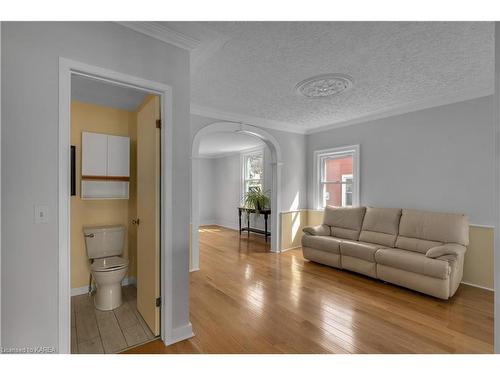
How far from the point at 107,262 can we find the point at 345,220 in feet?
11.7

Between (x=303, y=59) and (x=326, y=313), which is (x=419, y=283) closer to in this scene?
(x=326, y=313)

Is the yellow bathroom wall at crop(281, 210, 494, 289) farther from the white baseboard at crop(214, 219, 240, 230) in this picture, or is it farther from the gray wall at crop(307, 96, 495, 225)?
the white baseboard at crop(214, 219, 240, 230)

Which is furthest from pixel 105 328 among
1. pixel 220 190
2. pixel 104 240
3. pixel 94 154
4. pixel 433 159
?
pixel 220 190

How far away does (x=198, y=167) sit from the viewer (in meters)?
4.42

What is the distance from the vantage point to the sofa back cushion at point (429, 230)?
10.4ft

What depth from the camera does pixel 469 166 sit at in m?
3.31

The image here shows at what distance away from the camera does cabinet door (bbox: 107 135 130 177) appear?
310cm

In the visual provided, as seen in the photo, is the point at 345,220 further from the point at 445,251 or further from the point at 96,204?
the point at 96,204

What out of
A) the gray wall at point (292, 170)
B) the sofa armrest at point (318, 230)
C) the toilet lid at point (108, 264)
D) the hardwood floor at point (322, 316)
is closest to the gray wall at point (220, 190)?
the gray wall at point (292, 170)

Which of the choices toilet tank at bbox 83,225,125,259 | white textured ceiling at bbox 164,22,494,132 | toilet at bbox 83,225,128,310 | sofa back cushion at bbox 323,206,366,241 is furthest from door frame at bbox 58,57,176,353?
sofa back cushion at bbox 323,206,366,241

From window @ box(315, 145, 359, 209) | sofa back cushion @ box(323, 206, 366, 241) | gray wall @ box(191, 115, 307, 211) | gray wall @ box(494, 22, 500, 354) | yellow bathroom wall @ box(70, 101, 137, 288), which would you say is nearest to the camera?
gray wall @ box(494, 22, 500, 354)

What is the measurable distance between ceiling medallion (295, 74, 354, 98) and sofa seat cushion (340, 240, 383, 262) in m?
2.13

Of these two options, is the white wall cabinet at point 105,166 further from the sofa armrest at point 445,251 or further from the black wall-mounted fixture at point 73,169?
the sofa armrest at point 445,251

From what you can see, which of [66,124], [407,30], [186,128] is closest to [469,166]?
[407,30]
